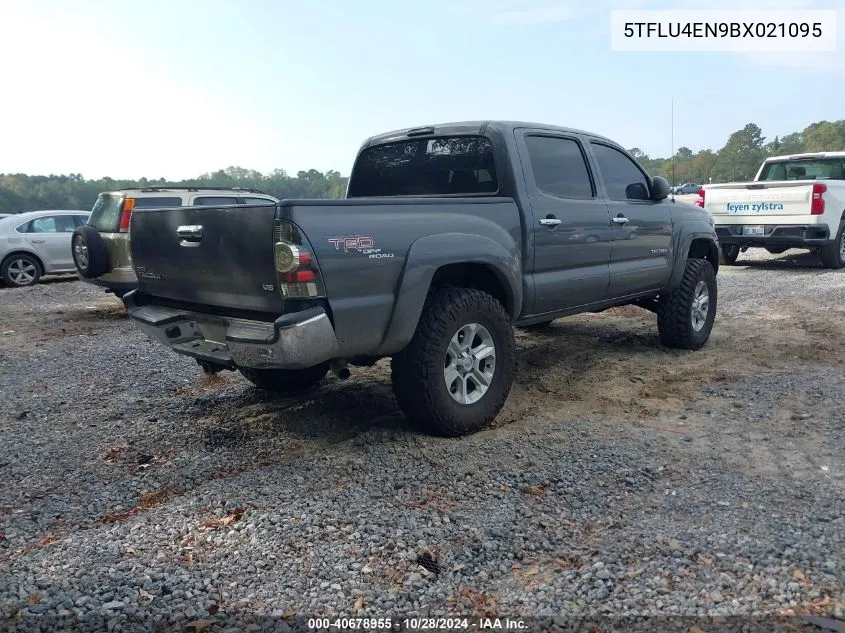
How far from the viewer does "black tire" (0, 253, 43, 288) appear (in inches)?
480

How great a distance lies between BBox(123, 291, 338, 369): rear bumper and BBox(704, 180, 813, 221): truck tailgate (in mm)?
10145

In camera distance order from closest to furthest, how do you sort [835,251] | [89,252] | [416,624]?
[416,624] → [89,252] → [835,251]

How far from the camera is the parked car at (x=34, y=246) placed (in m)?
12.2

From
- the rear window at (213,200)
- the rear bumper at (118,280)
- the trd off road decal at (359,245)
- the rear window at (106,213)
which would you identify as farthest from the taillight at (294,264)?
the rear window at (213,200)

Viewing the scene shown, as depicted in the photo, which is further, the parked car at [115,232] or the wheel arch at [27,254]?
the wheel arch at [27,254]

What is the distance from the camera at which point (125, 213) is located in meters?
8.61

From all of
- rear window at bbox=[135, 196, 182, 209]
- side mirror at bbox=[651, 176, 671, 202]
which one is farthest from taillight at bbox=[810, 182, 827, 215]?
rear window at bbox=[135, 196, 182, 209]

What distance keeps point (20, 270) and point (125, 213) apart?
513 centimetres

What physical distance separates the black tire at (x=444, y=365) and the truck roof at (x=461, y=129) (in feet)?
3.88

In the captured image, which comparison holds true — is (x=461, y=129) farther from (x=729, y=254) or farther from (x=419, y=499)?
(x=729, y=254)

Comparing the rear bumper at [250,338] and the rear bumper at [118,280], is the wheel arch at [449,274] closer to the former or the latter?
the rear bumper at [250,338]

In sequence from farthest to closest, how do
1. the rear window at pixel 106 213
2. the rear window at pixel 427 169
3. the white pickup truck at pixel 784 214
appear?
→ the white pickup truck at pixel 784 214
the rear window at pixel 106 213
the rear window at pixel 427 169

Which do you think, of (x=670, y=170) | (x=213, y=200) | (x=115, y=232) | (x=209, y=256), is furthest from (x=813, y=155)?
(x=209, y=256)

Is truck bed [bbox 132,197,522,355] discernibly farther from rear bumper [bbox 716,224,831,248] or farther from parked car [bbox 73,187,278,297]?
rear bumper [bbox 716,224,831,248]
